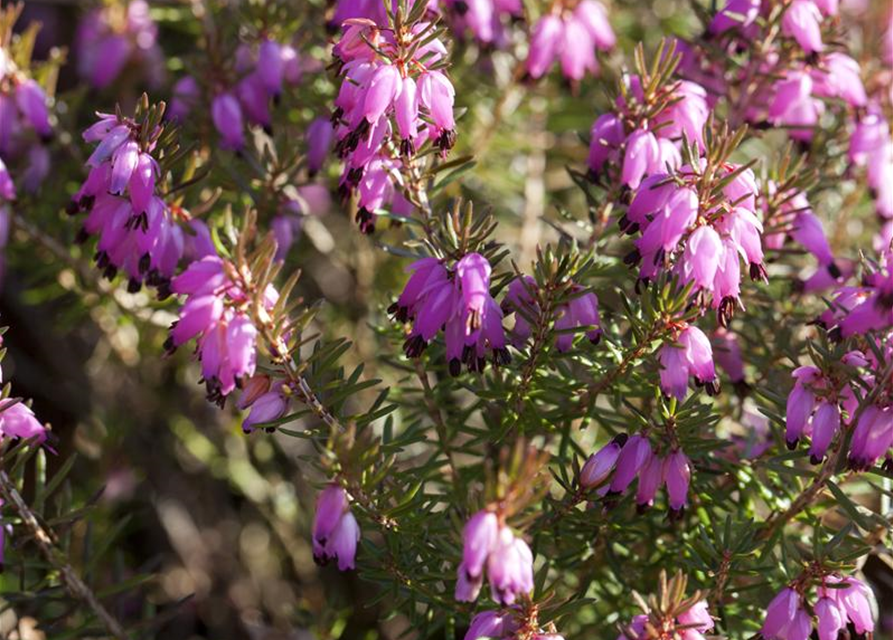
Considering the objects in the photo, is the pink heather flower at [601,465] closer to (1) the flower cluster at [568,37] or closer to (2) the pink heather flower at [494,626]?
(2) the pink heather flower at [494,626]

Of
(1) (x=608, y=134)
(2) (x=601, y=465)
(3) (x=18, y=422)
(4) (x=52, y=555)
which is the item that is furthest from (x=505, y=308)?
(4) (x=52, y=555)

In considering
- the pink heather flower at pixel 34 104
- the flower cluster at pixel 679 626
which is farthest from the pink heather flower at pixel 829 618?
the pink heather flower at pixel 34 104

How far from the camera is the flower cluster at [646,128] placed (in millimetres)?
2768

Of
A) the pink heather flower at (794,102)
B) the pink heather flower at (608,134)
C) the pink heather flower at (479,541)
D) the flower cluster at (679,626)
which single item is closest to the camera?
the pink heather flower at (479,541)

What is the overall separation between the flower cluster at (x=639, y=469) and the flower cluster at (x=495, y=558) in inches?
22.7

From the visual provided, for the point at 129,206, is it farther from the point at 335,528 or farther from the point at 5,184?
the point at 335,528

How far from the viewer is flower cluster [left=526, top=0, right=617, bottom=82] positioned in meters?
3.88

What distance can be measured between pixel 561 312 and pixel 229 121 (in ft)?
5.07

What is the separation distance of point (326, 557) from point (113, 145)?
1.20 m

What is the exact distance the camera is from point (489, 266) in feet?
8.09

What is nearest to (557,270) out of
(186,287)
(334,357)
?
(334,357)

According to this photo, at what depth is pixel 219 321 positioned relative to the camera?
7.58 ft

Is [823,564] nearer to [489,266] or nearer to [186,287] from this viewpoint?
[489,266]

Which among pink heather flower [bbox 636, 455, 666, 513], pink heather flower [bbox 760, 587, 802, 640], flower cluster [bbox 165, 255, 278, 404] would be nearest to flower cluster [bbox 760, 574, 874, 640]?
pink heather flower [bbox 760, 587, 802, 640]
